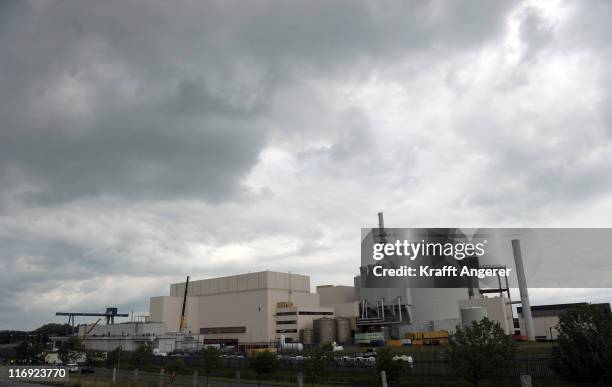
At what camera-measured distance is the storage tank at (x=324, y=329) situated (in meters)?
132

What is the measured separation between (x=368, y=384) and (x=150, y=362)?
4894 centimetres

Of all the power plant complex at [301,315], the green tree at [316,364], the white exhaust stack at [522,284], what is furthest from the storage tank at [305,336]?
the green tree at [316,364]

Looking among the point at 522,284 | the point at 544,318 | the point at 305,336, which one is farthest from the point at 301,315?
the point at 544,318

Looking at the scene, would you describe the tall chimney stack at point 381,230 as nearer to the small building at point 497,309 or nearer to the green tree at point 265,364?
the small building at point 497,309

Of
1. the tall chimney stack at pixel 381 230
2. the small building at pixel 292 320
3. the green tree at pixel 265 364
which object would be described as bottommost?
the green tree at pixel 265 364

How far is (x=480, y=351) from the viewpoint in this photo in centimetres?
3042

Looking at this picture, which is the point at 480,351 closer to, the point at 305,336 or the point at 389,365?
the point at 389,365

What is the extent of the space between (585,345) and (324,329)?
358 ft

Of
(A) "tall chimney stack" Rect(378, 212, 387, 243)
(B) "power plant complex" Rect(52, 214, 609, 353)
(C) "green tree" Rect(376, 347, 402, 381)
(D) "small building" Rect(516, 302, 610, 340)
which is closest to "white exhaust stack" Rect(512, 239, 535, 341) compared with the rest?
(B) "power plant complex" Rect(52, 214, 609, 353)

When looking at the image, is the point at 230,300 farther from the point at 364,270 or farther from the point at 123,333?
the point at 364,270

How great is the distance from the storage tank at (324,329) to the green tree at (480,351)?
103992mm

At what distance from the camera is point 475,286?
123 metres

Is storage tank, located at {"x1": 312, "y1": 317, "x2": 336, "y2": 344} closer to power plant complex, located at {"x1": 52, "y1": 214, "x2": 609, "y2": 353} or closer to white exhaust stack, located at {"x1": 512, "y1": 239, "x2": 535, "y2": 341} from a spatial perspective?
power plant complex, located at {"x1": 52, "y1": 214, "x2": 609, "y2": 353}

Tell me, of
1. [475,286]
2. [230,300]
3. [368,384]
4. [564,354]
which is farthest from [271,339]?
[564,354]
